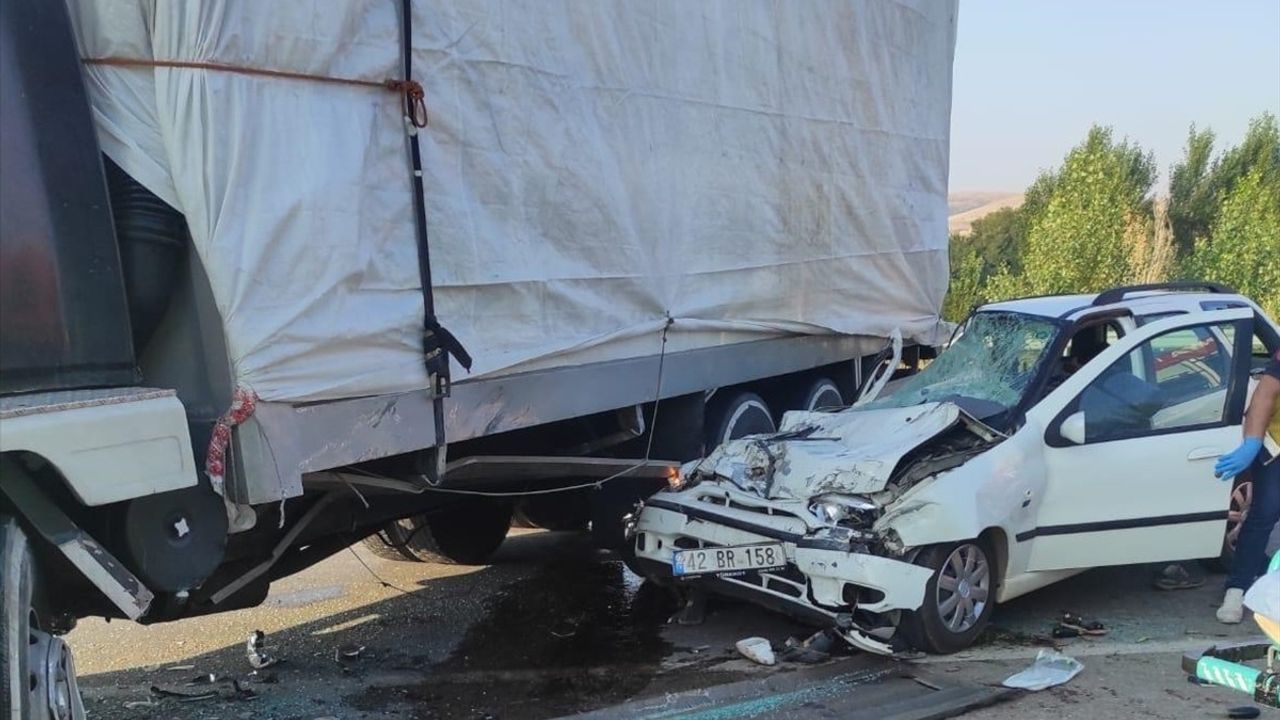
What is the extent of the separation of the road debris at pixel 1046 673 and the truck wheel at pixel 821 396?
2638mm

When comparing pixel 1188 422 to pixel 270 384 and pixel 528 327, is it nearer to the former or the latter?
pixel 528 327

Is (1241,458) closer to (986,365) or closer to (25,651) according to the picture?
(986,365)

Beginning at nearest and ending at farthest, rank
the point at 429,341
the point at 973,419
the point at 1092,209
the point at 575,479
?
the point at 429,341 → the point at 973,419 → the point at 575,479 → the point at 1092,209

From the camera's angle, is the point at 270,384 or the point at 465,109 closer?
the point at 270,384

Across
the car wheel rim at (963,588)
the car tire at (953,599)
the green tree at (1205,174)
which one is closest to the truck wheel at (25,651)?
the car tire at (953,599)

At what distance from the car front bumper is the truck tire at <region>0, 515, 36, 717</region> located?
2946 millimetres

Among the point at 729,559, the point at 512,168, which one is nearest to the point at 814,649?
the point at 729,559

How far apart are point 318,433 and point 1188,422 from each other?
4.35 metres

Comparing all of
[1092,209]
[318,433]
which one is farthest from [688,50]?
[1092,209]

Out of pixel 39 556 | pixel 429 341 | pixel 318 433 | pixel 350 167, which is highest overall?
pixel 350 167

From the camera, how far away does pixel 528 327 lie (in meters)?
4.44

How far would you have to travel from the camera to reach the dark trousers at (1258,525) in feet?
16.9

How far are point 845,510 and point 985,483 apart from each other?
0.66m

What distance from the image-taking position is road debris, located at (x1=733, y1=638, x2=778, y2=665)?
4914 millimetres
